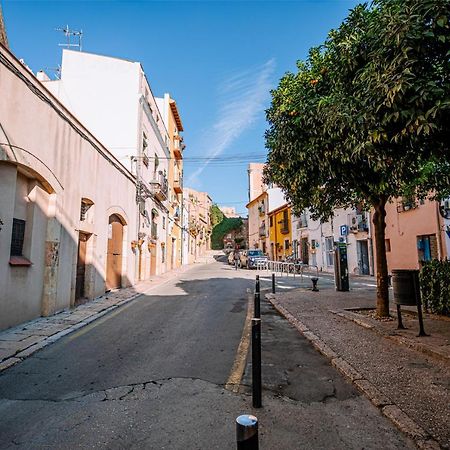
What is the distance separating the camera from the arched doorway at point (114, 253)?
1250 cm

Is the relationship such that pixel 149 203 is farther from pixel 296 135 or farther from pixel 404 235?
pixel 404 235

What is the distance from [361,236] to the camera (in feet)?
67.8

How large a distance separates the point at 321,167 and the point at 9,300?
22.9 feet

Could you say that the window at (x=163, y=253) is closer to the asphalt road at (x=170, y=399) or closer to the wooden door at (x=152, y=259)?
the wooden door at (x=152, y=259)

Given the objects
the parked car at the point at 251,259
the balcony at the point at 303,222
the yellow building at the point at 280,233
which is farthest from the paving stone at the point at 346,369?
the yellow building at the point at 280,233

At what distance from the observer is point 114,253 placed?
13.0 m

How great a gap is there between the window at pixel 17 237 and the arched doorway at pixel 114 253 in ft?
16.7

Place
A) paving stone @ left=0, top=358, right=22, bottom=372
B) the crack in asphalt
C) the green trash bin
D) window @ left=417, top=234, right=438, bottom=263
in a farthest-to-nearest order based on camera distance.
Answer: window @ left=417, top=234, right=438, bottom=263 < the green trash bin < paving stone @ left=0, top=358, right=22, bottom=372 < the crack in asphalt

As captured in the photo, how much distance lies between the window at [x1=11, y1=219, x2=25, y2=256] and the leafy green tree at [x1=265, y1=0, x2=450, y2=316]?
604cm

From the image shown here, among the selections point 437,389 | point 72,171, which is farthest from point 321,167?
point 72,171

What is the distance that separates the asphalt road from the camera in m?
2.73

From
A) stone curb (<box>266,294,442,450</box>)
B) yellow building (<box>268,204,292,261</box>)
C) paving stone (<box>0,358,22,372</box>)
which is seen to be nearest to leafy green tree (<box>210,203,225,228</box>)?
yellow building (<box>268,204,292,261</box>)

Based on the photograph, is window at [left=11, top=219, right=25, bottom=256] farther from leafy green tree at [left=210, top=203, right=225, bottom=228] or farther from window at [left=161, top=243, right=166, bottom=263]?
leafy green tree at [left=210, top=203, right=225, bottom=228]

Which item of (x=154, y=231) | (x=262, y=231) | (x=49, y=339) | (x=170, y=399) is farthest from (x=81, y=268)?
(x=262, y=231)
